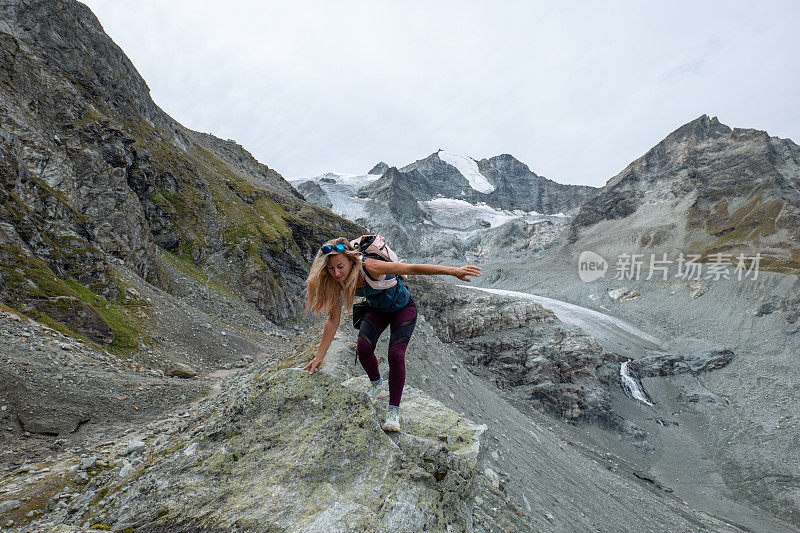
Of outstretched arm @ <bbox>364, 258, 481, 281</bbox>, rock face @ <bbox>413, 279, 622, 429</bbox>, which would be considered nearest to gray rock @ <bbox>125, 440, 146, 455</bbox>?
outstretched arm @ <bbox>364, 258, 481, 281</bbox>

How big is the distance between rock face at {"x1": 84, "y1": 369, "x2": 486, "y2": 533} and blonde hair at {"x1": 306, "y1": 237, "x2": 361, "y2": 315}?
115 cm

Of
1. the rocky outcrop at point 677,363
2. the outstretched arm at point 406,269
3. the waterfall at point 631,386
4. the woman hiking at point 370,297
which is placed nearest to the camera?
the outstretched arm at point 406,269

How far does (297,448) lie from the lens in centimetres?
458

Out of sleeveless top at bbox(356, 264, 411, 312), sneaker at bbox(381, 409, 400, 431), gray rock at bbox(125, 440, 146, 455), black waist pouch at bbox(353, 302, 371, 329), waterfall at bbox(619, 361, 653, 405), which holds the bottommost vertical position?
waterfall at bbox(619, 361, 653, 405)

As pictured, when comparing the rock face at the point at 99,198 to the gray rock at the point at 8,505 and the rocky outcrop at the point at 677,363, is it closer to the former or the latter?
the gray rock at the point at 8,505

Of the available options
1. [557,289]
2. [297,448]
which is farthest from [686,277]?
[297,448]

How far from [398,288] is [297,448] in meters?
2.50

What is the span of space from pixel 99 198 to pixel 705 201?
483 feet

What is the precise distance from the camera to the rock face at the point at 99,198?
1784cm

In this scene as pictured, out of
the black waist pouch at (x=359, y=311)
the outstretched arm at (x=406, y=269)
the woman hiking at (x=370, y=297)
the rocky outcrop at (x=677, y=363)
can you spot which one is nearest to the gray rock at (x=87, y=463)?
the woman hiking at (x=370, y=297)

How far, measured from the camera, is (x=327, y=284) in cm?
534

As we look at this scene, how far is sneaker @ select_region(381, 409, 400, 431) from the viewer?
5062mm

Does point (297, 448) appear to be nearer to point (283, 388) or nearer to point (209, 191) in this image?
point (283, 388)

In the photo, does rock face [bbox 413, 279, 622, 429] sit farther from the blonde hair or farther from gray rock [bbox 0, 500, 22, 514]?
gray rock [bbox 0, 500, 22, 514]
